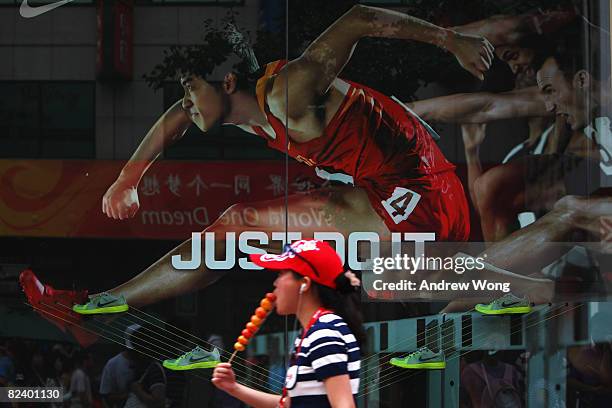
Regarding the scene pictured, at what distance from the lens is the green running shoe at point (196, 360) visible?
722 cm

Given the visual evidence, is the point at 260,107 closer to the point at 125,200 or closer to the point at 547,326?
the point at 125,200

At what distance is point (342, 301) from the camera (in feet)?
14.3

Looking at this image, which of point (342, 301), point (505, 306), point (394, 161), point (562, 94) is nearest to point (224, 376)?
point (342, 301)

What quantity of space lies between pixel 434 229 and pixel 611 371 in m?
1.43

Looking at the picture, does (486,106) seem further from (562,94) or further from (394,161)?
(394,161)

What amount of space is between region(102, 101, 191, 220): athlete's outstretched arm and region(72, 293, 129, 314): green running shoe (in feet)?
1.70

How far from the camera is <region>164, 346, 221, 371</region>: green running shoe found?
23.7 ft

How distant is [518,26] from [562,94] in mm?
519

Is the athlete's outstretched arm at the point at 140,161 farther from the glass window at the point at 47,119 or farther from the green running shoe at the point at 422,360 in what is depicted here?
the green running shoe at the point at 422,360

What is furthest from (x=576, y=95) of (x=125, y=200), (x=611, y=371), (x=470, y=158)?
(x=125, y=200)

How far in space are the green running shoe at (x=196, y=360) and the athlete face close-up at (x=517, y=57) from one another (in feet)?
8.55

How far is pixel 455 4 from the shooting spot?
7.33 meters

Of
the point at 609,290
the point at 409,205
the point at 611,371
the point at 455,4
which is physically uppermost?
the point at 455,4

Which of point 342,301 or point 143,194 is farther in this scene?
point 143,194
